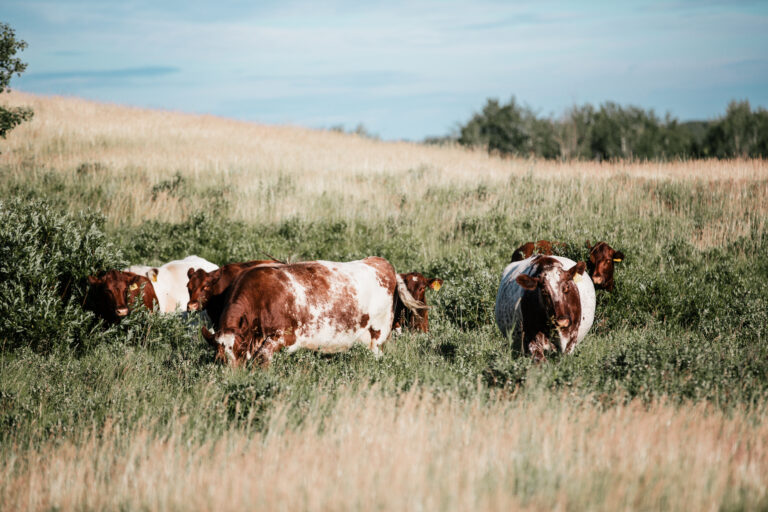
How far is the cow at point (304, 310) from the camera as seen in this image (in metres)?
6.81

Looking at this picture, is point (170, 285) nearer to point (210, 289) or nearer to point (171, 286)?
point (171, 286)

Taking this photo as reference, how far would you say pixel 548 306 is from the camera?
6898 mm

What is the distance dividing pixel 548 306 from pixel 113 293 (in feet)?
21.2

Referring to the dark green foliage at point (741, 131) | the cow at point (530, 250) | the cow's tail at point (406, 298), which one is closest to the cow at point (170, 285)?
the cow's tail at point (406, 298)

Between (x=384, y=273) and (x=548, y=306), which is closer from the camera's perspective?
(x=548, y=306)

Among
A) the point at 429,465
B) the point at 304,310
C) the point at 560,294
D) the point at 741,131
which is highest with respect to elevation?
the point at 741,131

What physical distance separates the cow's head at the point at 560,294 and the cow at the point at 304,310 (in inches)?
86.9

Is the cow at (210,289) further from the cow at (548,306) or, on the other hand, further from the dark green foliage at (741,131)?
the dark green foliage at (741,131)

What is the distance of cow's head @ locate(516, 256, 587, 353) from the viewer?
6.78m

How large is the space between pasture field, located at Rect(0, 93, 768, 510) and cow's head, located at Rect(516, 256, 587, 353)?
423 mm

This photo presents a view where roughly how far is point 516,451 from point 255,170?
20.4m

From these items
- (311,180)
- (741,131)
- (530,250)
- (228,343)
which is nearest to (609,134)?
(741,131)

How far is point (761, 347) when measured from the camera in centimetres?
772

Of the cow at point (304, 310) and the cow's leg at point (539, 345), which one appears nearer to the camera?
the cow at point (304, 310)
